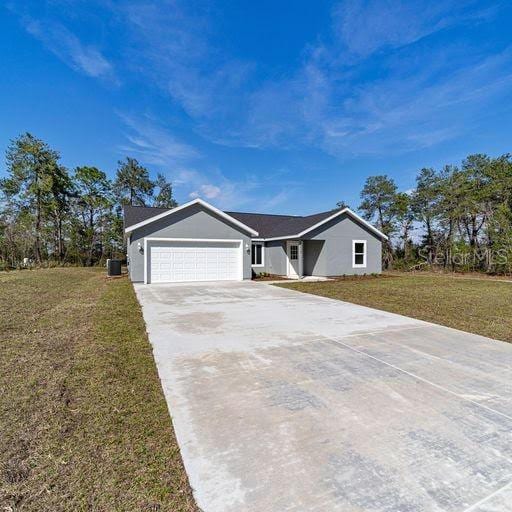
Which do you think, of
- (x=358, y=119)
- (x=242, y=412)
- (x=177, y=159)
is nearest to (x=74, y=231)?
(x=177, y=159)

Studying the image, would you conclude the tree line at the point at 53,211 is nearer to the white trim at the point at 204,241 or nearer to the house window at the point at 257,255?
the white trim at the point at 204,241

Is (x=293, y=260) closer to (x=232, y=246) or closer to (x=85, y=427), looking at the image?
(x=232, y=246)

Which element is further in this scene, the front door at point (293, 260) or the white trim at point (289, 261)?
the front door at point (293, 260)

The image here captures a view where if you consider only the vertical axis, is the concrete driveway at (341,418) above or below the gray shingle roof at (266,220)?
below

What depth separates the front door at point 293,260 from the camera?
1820 cm

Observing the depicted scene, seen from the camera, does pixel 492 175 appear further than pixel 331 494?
Yes

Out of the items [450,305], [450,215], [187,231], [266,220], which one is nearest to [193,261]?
[187,231]

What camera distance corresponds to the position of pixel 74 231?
28.7 meters

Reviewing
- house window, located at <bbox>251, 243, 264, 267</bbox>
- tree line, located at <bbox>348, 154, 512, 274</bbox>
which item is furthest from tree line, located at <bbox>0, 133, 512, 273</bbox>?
house window, located at <bbox>251, 243, 264, 267</bbox>

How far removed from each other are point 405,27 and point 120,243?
91.8ft

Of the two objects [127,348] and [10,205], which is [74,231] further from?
[127,348]

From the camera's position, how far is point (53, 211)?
28.5m

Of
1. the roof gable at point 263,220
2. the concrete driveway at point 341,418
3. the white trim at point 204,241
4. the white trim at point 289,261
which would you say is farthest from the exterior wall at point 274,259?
the concrete driveway at point 341,418

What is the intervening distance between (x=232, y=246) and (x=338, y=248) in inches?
255
